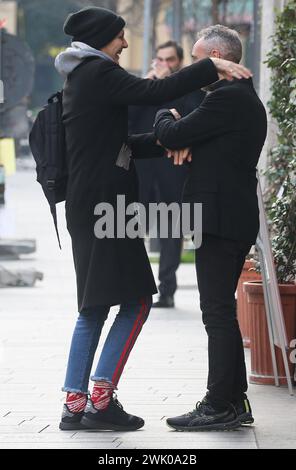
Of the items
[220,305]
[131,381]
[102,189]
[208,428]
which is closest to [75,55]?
[102,189]

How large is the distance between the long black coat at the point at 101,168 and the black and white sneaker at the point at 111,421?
526 millimetres

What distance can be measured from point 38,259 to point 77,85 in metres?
10.3

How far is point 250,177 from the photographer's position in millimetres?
6520

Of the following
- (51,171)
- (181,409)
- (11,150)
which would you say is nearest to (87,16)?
(51,171)

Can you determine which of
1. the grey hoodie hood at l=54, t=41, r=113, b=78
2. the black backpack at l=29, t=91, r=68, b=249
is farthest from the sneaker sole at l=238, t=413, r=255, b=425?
the grey hoodie hood at l=54, t=41, r=113, b=78

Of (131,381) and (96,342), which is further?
(131,381)

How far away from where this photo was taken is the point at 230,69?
6.27 metres

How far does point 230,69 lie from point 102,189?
0.82 m

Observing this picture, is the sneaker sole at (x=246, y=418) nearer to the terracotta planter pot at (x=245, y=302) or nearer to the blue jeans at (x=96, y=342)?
the blue jeans at (x=96, y=342)

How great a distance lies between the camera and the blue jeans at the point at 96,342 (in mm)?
6582

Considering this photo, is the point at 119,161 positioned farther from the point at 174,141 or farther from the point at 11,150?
the point at 11,150

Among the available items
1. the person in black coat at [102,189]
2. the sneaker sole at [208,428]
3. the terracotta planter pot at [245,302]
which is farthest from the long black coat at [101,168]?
the terracotta planter pot at [245,302]

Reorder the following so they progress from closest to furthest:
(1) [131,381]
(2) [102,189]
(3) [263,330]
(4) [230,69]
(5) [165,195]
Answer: (4) [230,69], (2) [102,189], (3) [263,330], (1) [131,381], (5) [165,195]

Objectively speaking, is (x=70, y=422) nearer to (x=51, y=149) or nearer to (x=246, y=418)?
(x=246, y=418)
